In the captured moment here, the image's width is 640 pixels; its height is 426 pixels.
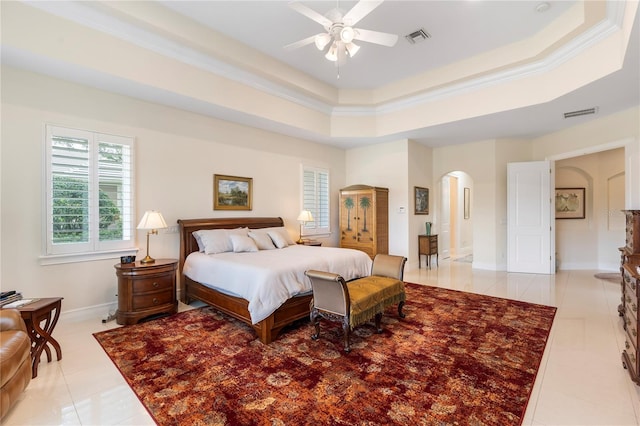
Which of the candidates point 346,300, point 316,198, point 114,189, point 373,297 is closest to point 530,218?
point 316,198

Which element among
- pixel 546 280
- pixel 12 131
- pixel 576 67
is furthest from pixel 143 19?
pixel 546 280

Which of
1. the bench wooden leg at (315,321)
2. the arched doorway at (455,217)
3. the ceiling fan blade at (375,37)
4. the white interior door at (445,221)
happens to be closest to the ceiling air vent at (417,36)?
the ceiling fan blade at (375,37)

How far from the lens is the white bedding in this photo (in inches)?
116

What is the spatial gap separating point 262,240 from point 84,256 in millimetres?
2306

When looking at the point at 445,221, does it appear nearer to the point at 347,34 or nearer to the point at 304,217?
the point at 304,217

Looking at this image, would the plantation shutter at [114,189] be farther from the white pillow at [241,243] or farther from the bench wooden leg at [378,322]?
the bench wooden leg at [378,322]

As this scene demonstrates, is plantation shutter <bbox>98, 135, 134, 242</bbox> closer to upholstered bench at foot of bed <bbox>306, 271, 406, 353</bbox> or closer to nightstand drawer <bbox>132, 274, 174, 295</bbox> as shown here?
nightstand drawer <bbox>132, 274, 174, 295</bbox>

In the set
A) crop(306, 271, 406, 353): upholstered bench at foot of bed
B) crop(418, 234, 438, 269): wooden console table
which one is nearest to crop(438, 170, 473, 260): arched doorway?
crop(418, 234, 438, 269): wooden console table

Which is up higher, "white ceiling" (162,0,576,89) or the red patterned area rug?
"white ceiling" (162,0,576,89)

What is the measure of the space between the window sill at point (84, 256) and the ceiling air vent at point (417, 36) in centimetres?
494

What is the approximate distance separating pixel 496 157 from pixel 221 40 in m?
6.01

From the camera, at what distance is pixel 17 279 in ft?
10.8

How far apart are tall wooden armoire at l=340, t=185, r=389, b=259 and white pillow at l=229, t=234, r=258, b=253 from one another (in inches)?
110

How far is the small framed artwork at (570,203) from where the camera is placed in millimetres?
6625
